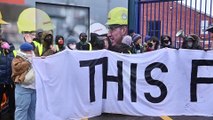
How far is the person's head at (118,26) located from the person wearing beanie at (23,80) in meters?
2.76

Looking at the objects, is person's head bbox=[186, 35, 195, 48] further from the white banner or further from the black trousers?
the black trousers

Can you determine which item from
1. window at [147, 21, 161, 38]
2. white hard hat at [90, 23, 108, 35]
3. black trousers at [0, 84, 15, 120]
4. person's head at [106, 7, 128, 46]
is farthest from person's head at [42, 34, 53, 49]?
white hard hat at [90, 23, 108, 35]

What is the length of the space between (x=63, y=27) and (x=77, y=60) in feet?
25.0

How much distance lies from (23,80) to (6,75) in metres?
0.86

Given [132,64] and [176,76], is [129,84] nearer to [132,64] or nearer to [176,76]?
[132,64]

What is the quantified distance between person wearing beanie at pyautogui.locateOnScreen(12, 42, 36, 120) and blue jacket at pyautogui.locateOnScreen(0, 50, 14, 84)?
0.66 meters

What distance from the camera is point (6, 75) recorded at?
22.2 feet

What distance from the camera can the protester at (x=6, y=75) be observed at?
672 centimetres

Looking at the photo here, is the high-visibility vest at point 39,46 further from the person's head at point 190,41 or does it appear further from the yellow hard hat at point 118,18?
the person's head at point 190,41

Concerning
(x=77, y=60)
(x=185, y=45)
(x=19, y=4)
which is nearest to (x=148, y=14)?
(x=185, y=45)

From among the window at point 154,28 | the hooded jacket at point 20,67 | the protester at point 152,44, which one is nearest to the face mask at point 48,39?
the hooded jacket at point 20,67

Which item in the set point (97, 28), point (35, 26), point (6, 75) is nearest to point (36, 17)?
point (35, 26)

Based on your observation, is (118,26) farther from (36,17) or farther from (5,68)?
(36,17)

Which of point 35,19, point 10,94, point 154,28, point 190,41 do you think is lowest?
point 10,94
